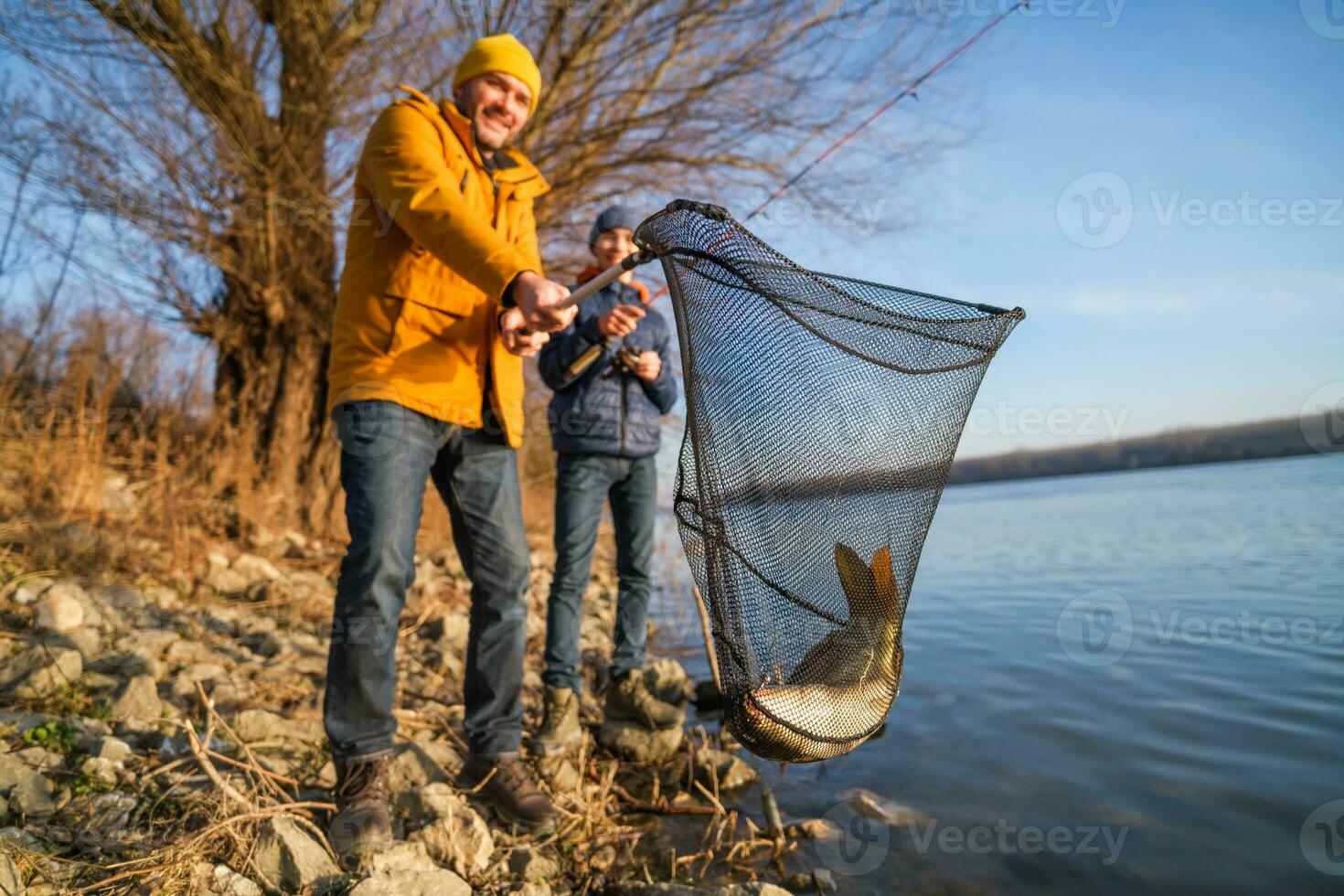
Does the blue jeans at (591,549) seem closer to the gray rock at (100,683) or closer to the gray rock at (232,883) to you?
the gray rock at (232,883)

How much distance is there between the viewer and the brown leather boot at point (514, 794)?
2.64 metres

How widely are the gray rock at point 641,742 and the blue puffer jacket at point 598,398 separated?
1264 mm

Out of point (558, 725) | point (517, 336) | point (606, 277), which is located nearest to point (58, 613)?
point (558, 725)

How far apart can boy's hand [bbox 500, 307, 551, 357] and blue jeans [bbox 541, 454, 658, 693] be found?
1.11m

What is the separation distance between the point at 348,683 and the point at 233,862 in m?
0.51

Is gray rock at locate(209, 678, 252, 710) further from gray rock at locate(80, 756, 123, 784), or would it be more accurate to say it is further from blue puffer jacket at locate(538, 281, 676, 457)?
blue puffer jacket at locate(538, 281, 676, 457)

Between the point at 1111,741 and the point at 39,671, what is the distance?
4.80 metres

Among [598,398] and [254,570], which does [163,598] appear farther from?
[598,398]

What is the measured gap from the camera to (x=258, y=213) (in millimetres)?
6980

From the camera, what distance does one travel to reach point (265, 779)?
2.45 meters

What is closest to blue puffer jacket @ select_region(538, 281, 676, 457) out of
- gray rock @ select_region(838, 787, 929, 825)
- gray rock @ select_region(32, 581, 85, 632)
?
gray rock @ select_region(838, 787, 929, 825)

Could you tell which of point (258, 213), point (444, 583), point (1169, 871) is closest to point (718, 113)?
point (258, 213)

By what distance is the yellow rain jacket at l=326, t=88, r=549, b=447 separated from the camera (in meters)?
2.31

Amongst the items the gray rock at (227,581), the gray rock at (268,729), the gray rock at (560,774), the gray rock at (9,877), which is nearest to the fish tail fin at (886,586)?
the gray rock at (560,774)
